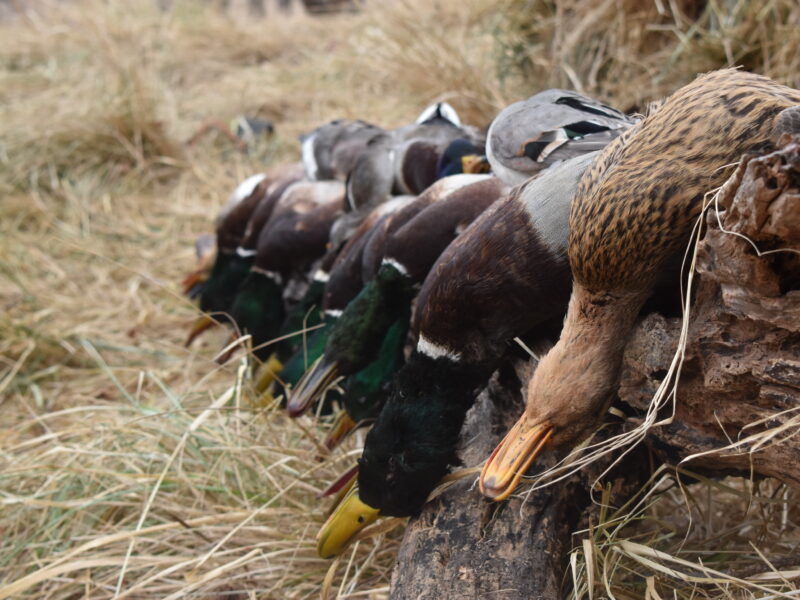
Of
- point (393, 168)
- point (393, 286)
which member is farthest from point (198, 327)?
point (393, 286)

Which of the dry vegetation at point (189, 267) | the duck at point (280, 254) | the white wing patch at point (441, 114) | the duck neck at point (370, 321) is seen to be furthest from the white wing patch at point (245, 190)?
the duck neck at point (370, 321)

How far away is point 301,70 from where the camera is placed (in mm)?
6059

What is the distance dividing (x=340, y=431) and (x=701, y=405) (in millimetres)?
1094

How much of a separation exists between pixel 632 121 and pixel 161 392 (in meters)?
2.01

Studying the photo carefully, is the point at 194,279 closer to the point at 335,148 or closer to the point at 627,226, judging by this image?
the point at 335,148

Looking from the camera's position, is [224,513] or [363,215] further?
[363,215]

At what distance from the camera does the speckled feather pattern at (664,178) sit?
119cm

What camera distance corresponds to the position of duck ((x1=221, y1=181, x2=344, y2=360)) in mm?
2941

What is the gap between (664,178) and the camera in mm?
1201

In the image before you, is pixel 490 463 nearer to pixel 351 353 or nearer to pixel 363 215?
pixel 351 353

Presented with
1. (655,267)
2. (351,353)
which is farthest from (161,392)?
(655,267)

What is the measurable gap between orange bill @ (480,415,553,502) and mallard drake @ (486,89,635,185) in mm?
690

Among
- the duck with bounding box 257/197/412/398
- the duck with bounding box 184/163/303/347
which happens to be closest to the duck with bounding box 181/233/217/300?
the duck with bounding box 184/163/303/347

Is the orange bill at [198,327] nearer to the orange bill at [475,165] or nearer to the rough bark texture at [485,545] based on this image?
the orange bill at [475,165]
